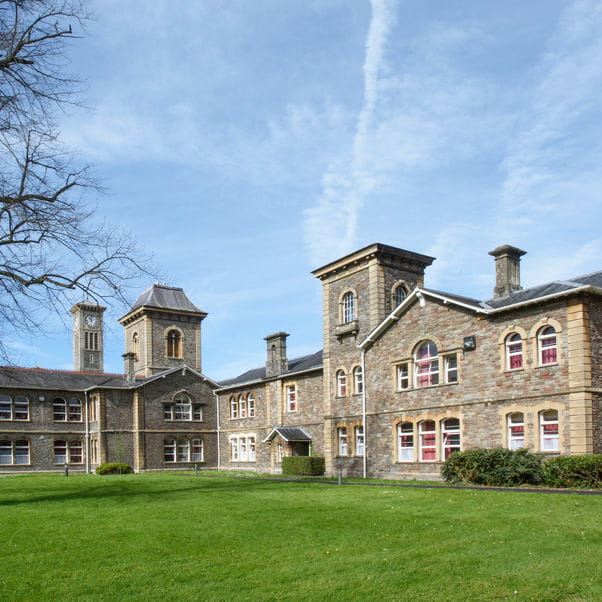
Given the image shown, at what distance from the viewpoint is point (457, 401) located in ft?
83.1

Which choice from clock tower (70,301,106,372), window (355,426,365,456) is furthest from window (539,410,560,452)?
clock tower (70,301,106,372)

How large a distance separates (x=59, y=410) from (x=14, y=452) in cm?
389

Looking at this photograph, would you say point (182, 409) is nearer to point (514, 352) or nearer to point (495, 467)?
point (514, 352)

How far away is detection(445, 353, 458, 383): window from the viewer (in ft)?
84.5

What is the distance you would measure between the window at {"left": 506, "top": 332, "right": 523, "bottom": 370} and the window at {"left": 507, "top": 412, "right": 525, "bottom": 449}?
170 centimetres

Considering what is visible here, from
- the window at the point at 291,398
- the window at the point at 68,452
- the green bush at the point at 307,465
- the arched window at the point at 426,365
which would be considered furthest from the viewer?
the window at the point at 68,452

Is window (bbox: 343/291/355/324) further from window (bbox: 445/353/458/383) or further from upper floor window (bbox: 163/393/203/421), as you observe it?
upper floor window (bbox: 163/393/203/421)

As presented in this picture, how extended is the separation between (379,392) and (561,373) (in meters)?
9.49

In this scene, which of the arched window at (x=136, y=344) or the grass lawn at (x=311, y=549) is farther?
the arched window at (x=136, y=344)

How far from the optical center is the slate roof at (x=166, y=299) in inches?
2179

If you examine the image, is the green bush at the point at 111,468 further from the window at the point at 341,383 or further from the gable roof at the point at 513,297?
the gable roof at the point at 513,297

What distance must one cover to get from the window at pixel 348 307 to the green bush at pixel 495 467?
426 inches

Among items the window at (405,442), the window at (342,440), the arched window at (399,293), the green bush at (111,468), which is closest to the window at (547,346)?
the window at (405,442)

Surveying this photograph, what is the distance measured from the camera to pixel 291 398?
38.7 metres
